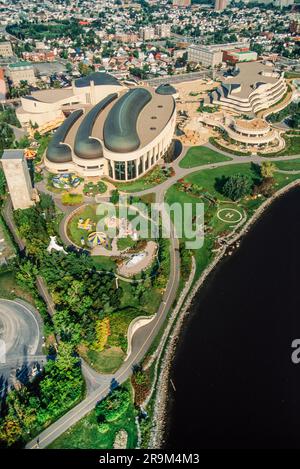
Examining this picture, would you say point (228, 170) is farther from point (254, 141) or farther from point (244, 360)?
point (244, 360)

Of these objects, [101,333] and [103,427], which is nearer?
[103,427]

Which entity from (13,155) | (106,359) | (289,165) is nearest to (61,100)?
(13,155)

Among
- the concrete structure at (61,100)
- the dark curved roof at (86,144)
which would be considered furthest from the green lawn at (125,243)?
the concrete structure at (61,100)

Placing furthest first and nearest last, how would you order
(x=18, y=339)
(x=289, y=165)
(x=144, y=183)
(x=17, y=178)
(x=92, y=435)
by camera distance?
(x=289, y=165) < (x=144, y=183) < (x=17, y=178) < (x=18, y=339) < (x=92, y=435)

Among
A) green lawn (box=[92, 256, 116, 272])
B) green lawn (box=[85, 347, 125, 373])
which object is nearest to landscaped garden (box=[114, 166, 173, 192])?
green lawn (box=[92, 256, 116, 272])

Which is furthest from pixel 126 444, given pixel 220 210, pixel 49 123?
pixel 49 123

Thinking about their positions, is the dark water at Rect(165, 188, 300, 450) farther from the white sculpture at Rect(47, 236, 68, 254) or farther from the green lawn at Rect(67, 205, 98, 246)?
the white sculpture at Rect(47, 236, 68, 254)

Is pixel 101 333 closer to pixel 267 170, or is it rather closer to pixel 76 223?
pixel 76 223
